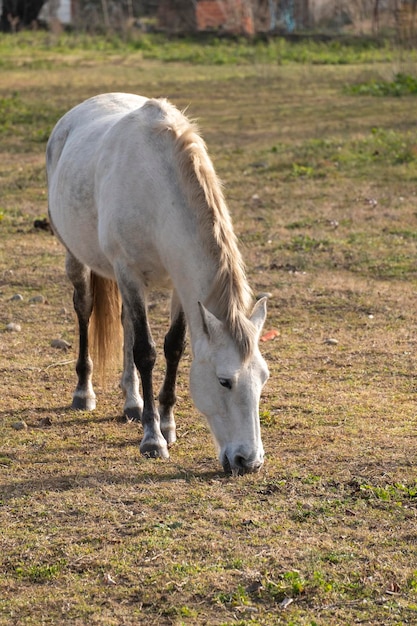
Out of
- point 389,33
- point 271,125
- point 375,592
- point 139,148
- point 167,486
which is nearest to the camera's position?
point 375,592

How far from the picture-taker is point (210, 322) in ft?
14.7

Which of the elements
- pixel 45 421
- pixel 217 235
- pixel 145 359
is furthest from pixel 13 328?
pixel 217 235

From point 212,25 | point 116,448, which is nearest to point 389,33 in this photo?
point 212,25

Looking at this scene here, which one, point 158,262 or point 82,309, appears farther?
point 82,309

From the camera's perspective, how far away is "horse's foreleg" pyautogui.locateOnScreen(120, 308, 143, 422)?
5.81 meters

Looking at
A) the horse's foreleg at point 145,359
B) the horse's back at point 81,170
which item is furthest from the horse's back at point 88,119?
the horse's foreleg at point 145,359

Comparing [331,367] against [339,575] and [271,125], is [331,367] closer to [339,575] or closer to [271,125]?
[339,575]

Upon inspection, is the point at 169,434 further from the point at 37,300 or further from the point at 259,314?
the point at 37,300

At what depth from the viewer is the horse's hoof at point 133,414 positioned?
228 inches

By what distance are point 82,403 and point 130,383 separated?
0.35 meters

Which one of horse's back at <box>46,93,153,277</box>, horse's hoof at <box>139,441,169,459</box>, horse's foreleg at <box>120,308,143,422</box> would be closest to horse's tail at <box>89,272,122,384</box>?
horse's foreleg at <box>120,308,143,422</box>

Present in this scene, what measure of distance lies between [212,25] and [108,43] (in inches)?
190

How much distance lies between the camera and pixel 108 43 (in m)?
26.4

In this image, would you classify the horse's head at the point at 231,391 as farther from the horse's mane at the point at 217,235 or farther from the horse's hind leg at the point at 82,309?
the horse's hind leg at the point at 82,309
